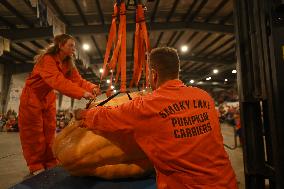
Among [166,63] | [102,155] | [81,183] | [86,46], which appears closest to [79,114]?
[102,155]

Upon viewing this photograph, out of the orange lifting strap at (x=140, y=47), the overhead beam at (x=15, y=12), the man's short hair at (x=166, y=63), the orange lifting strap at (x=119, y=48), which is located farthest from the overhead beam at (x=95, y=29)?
the man's short hair at (x=166, y=63)

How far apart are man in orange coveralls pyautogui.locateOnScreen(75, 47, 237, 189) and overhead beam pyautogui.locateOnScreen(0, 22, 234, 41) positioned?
7633 millimetres

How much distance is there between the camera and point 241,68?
2600mm

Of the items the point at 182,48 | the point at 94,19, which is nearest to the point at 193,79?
the point at 182,48

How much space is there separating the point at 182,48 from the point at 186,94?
35.9 ft

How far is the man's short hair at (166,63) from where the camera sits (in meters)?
1.94

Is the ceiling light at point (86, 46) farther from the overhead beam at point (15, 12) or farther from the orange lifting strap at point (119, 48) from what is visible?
the orange lifting strap at point (119, 48)

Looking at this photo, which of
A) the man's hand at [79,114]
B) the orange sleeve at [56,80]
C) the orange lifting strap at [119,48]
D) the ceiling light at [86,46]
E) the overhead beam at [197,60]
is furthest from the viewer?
the overhead beam at [197,60]

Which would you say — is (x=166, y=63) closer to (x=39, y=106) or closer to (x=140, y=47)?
(x=140, y=47)

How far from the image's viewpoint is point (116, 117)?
1.88 m

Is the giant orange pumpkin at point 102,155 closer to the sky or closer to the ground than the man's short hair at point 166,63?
closer to the ground

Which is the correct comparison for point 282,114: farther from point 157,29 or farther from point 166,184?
point 157,29

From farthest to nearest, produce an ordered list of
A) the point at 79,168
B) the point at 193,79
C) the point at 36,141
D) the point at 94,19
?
the point at 193,79
the point at 94,19
the point at 36,141
the point at 79,168

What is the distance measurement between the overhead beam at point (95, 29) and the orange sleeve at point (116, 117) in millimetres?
7465
